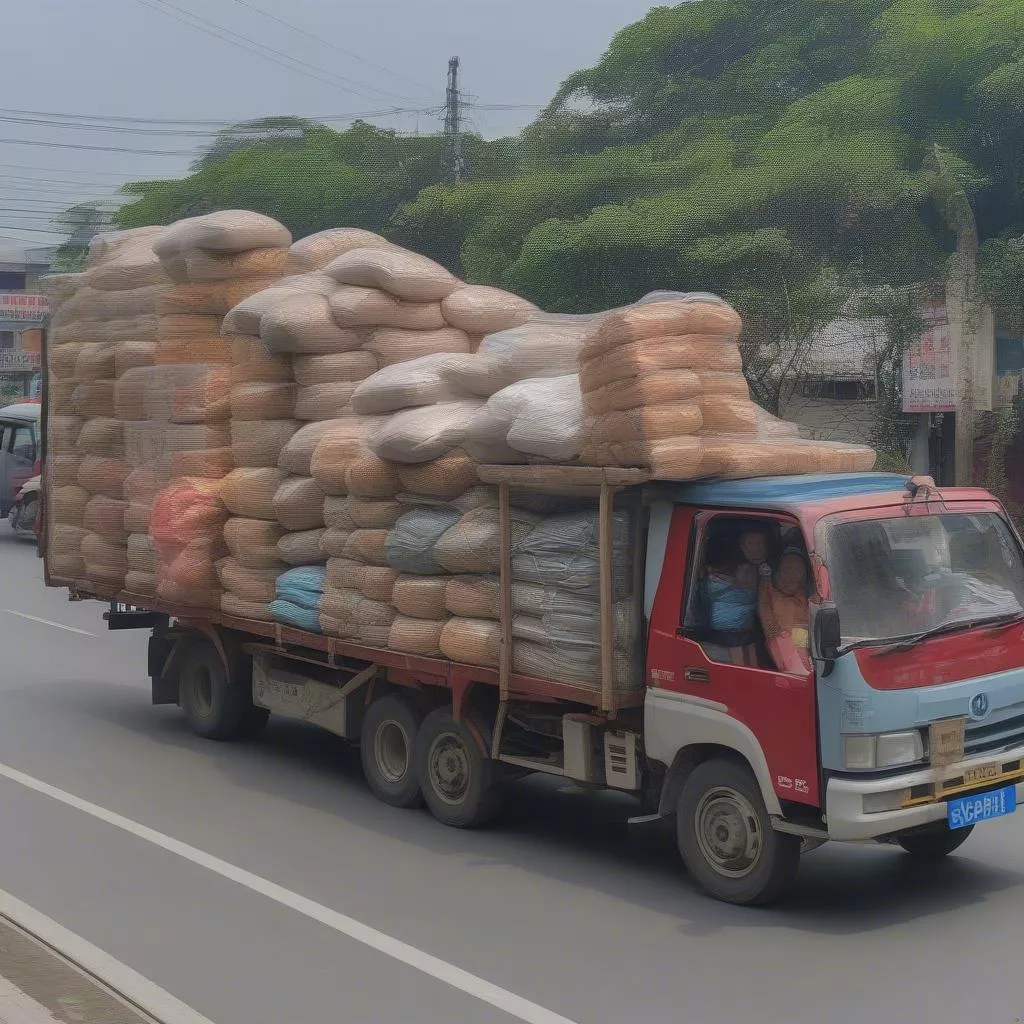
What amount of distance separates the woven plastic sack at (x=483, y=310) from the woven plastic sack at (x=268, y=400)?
3.98 feet

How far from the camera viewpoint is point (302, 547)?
978 cm

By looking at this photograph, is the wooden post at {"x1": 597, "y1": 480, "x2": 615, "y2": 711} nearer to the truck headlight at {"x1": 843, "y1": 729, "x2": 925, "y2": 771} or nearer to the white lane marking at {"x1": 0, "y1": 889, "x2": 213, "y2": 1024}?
the truck headlight at {"x1": 843, "y1": 729, "x2": 925, "y2": 771}

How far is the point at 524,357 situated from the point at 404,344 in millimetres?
1642

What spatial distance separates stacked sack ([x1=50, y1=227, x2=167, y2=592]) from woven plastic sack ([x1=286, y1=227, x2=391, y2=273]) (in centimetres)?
117

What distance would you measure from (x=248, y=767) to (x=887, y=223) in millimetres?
15429

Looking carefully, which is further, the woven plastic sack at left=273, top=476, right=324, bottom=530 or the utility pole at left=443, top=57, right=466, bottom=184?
the utility pole at left=443, top=57, right=466, bottom=184

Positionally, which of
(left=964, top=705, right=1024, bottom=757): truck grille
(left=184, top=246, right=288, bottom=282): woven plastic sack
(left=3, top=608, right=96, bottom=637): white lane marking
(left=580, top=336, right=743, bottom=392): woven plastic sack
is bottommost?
(left=3, top=608, right=96, bottom=637): white lane marking

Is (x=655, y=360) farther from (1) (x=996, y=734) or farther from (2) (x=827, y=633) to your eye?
(1) (x=996, y=734)

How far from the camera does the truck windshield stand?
671 cm

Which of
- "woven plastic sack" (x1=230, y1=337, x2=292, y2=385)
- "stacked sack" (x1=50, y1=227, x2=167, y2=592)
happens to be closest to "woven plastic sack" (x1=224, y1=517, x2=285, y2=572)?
"woven plastic sack" (x1=230, y1=337, x2=292, y2=385)

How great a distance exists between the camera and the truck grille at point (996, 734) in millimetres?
6887

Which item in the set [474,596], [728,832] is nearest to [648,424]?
[474,596]

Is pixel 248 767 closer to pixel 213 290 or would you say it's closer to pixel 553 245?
pixel 213 290

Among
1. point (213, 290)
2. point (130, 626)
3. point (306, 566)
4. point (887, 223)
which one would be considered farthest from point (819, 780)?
point (887, 223)
